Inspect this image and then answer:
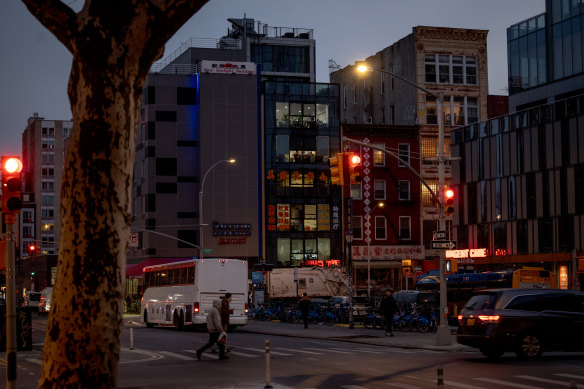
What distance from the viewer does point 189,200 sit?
2975 inches

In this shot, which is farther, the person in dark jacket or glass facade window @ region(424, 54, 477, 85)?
glass facade window @ region(424, 54, 477, 85)

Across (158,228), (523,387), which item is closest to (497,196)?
(158,228)

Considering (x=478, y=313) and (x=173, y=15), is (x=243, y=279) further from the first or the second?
(x=173, y=15)

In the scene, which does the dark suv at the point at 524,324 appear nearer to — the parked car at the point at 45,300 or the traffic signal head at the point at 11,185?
the traffic signal head at the point at 11,185

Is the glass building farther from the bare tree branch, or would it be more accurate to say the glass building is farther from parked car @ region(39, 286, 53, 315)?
the bare tree branch

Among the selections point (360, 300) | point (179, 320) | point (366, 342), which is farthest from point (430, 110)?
point (366, 342)

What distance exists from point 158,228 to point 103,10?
67.6 meters

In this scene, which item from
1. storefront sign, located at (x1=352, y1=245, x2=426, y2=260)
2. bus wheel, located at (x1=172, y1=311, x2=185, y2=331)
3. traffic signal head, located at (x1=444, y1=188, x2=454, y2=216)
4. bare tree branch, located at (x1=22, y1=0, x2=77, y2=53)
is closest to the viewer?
bare tree branch, located at (x1=22, y1=0, x2=77, y2=53)

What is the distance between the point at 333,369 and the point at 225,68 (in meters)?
58.0

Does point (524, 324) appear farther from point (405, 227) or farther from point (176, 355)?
point (405, 227)

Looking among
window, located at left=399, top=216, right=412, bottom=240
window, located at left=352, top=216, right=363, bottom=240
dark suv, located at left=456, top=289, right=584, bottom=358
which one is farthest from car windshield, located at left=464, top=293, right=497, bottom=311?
window, located at left=399, top=216, right=412, bottom=240

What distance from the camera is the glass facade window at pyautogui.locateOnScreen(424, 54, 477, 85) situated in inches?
3132

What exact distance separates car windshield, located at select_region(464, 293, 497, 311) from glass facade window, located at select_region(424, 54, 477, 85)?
5767 centimetres

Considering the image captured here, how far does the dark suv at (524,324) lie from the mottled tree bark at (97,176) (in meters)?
16.3
